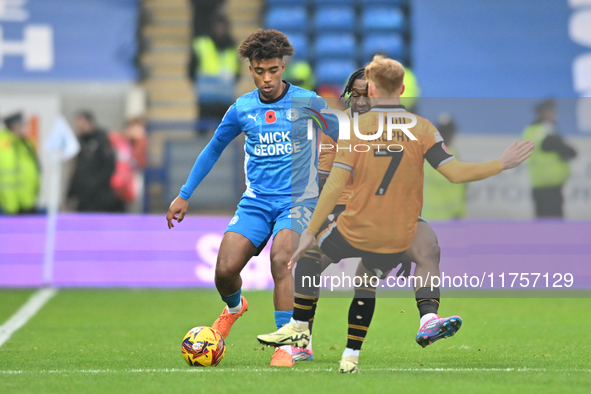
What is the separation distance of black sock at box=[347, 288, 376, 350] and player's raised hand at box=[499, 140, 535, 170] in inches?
40.6

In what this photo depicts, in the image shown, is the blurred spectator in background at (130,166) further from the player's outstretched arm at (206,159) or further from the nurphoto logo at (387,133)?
the nurphoto logo at (387,133)

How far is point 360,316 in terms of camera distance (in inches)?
197

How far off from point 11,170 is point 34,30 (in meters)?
3.89

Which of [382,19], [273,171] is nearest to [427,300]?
[273,171]

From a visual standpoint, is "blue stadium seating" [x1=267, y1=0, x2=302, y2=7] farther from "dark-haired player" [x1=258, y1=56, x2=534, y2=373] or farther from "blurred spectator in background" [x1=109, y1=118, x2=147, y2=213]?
"dark-haired player" [x1=258, y1=56, x2=534, y2=373]

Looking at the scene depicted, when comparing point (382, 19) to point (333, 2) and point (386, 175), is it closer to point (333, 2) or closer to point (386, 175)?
point (333, 2)

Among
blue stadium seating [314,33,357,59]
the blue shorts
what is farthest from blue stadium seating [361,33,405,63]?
the blue shorts

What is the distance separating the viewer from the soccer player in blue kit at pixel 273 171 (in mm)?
5703

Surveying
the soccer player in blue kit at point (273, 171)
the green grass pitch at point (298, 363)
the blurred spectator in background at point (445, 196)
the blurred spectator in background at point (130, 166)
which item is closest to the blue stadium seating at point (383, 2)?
the blurred spectator in background at point (130, 166)

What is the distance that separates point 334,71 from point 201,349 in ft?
40.2

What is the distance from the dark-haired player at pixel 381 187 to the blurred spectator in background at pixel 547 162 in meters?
6.24

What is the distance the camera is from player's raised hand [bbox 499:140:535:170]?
4.81 meters

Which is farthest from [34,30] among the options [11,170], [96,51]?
[11,170]

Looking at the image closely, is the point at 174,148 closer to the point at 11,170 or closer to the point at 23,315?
the point at 11,170
